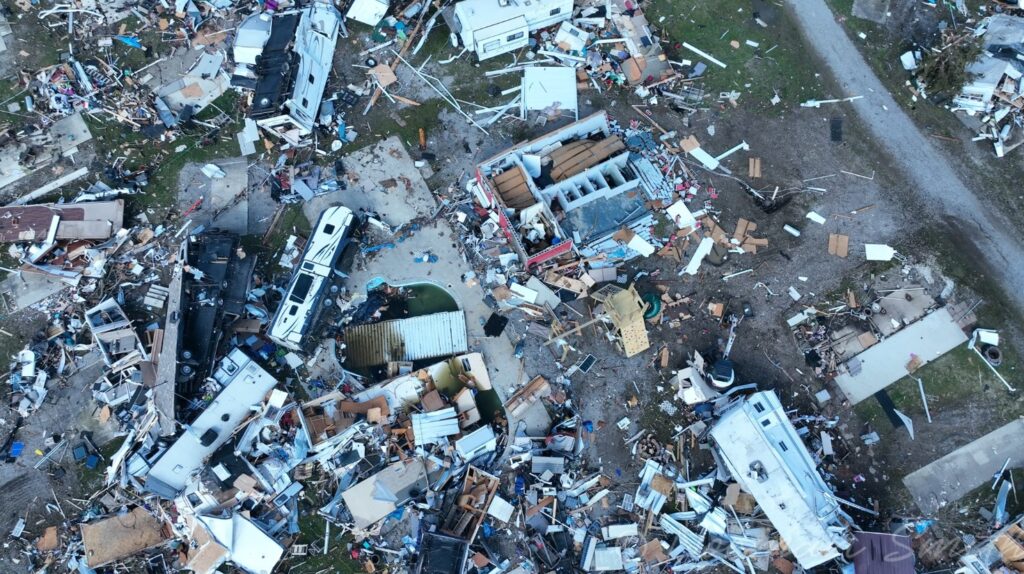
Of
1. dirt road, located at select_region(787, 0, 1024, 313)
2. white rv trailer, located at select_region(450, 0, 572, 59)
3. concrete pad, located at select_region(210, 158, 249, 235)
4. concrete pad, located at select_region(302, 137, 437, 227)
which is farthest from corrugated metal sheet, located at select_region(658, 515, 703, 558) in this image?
concrete pad, located at select_region(210, 158, 249, 235)

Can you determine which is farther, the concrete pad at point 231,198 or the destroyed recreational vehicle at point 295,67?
the concrete pad at point 231,198

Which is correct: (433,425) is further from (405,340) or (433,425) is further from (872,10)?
(872,10)

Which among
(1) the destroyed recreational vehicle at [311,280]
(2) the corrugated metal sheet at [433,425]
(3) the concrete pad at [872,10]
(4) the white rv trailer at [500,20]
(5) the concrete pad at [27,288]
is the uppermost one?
(3) the concrete pad at [872,10]

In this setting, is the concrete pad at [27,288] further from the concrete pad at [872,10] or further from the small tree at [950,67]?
the small tree at [950,67]

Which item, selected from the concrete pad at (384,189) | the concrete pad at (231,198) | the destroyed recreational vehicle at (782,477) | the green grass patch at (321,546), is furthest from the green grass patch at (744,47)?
the green grass patch at (321,546)

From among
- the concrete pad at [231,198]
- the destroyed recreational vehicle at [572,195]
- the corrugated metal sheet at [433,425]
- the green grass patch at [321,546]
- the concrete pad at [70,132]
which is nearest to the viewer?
the corrugated metal sheet at [433,425]

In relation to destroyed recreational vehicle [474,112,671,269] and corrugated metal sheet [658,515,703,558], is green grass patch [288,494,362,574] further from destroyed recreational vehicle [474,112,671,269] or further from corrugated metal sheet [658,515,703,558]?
destroyed recreational vehicle [474,112,671,269]

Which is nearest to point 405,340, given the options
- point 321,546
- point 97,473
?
point 321,546
